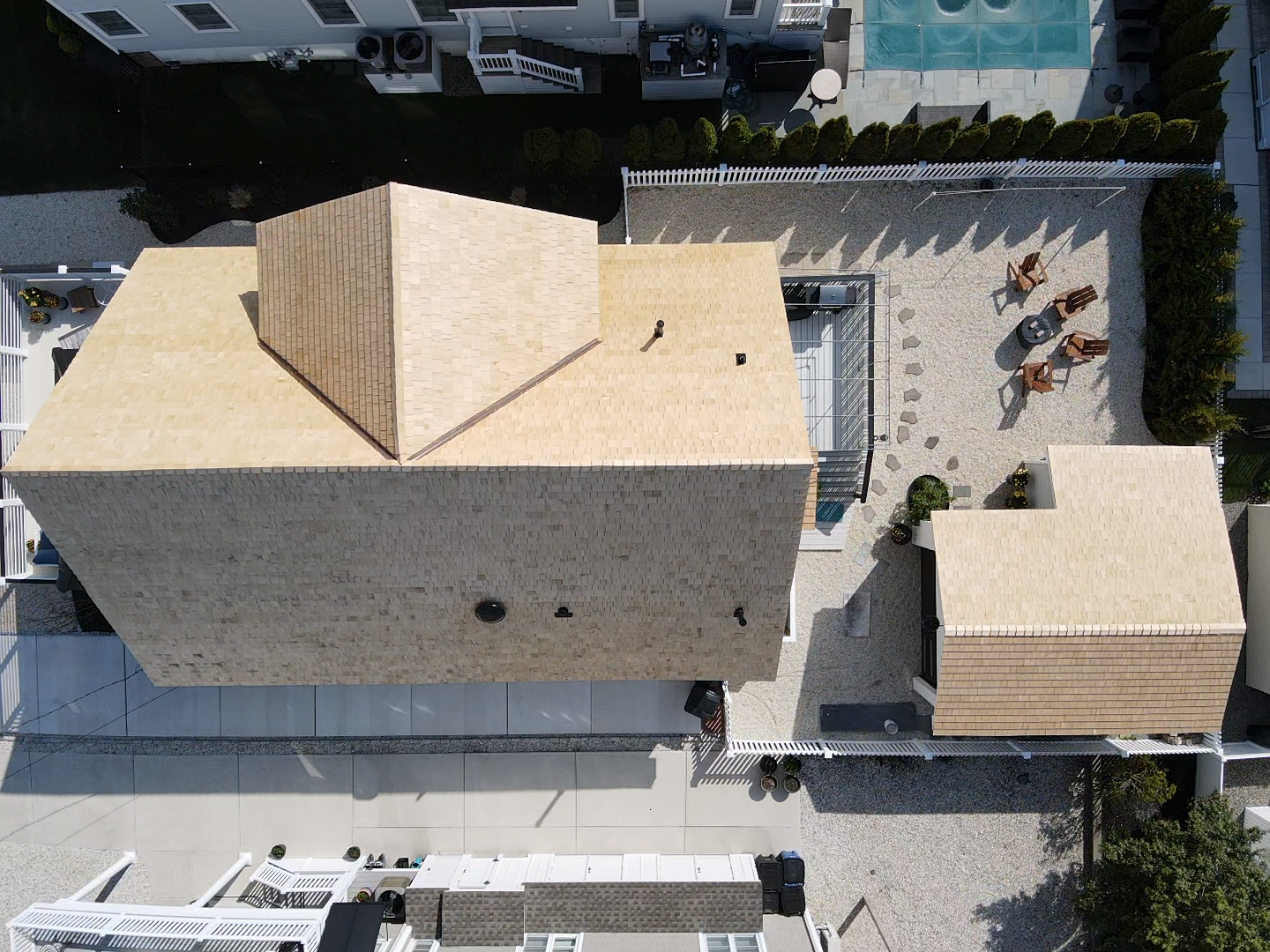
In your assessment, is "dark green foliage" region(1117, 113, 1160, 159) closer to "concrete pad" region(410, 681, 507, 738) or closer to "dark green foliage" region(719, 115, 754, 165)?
"dark green foliage" region(719, 115, 754, 165)

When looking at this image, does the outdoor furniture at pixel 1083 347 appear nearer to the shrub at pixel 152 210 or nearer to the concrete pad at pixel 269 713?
the concrete pad at pixel 269 713

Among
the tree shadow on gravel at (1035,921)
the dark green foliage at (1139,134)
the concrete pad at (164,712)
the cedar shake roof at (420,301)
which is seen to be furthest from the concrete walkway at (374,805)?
the dark green foliage at (1139,134)

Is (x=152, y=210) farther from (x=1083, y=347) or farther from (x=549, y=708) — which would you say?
(x=1083, y=347)

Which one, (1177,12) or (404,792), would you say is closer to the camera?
(1177,12)

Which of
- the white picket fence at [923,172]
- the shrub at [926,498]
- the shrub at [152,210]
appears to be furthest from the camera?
the shrub at [926,498]

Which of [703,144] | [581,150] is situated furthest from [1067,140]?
[581,150]

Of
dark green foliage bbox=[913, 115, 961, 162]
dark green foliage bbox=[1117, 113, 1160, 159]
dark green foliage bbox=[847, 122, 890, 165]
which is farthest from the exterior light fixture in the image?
dark green foliage bbox=[1117, 113, 1160, 159]

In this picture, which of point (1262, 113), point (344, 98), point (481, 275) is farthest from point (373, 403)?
point (1262, 113)
